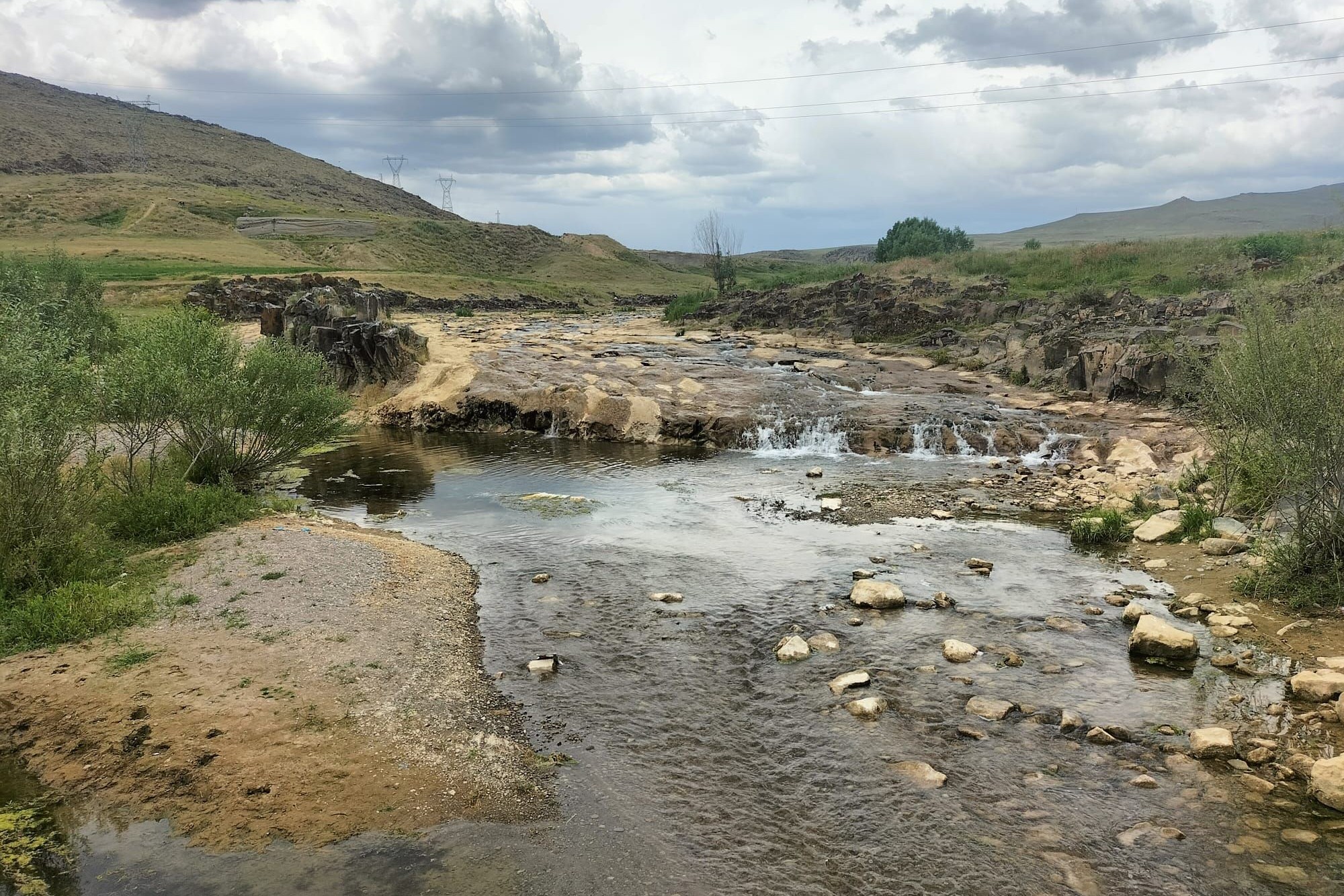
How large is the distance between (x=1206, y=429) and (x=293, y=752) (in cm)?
1752

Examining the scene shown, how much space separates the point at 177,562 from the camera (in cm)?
1366

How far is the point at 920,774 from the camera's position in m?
8.47

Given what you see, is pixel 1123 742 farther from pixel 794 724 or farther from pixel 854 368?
pixel 854 368

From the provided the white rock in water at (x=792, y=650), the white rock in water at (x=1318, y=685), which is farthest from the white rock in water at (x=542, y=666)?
the white rock in water at (x=1318, y=685)

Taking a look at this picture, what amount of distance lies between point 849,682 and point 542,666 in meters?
4.11

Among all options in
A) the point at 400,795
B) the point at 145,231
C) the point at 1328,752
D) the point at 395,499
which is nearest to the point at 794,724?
the point at 400,795

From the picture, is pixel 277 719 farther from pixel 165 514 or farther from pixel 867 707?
pixel 165 514

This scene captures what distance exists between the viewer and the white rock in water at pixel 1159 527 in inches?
611

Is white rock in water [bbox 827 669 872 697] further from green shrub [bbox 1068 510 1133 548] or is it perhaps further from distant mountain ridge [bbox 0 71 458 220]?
distant mountain ridge [bbox 0 71 458 220]

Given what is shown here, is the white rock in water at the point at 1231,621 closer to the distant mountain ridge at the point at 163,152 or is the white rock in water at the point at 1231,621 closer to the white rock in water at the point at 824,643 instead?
the white rock in water at the point at 824,643

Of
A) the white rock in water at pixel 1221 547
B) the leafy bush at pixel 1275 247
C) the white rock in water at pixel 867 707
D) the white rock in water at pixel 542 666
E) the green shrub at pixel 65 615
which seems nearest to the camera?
the white rock in water at pixel 867 707

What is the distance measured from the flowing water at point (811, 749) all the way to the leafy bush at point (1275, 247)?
4466cm

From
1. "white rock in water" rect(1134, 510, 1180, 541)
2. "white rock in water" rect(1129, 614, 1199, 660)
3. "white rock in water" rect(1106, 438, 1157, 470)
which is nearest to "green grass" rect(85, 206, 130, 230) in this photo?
"white rock in water" rect(1106, 438, 1157, 470)

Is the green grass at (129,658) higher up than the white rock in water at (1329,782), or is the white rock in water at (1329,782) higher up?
the green grass at (129,658)
